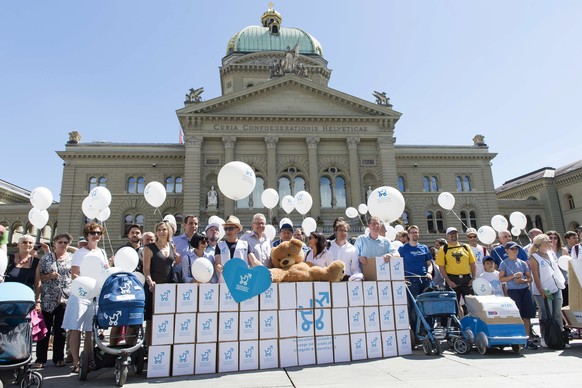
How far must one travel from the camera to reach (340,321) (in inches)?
246

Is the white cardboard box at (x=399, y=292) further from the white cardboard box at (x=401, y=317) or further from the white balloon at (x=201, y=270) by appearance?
the white balloon at (x=201, y=270)

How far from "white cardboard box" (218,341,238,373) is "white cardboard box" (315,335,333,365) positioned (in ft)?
4.32

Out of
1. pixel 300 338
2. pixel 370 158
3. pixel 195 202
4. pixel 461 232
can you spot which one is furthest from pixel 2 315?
pixel 461 232

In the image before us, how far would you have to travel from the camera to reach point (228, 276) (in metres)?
5.79

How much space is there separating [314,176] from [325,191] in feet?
6.59

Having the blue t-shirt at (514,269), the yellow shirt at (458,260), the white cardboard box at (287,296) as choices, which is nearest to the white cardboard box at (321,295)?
the white cardboard box at (287,296)

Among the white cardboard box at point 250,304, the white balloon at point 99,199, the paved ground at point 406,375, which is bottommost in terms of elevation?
the paved ground at point 406,375

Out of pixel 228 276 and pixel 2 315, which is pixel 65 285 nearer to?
pixel 2 315

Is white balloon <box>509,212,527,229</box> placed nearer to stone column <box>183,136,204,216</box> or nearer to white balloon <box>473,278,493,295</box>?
white balloon <box>473,278,493,295</box>

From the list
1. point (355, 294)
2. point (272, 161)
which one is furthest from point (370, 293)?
point (272, 161)

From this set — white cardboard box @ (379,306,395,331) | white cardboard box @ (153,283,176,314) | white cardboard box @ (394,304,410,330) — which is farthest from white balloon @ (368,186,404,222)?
white cardboard box @ (153,283,176,314)

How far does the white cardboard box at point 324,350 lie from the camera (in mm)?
6015

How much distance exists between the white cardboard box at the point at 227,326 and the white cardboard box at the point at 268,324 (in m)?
0.40

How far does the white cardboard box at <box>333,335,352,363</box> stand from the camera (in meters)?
6.12
